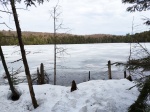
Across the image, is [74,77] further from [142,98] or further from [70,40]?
[70,40]

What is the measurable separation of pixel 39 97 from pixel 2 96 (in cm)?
233

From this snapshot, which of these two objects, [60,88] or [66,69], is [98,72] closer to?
[66,69]

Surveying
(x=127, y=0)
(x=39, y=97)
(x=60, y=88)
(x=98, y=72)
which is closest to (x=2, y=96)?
(x=39, y=97)

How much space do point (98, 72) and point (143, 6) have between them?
16012 mm

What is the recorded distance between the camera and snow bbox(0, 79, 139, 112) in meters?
11.7

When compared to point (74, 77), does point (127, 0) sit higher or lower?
higher

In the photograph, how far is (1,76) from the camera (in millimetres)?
23141

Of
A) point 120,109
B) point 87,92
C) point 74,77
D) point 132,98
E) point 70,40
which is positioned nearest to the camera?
point 120,109

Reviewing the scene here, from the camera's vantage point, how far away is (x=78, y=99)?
12.5 m

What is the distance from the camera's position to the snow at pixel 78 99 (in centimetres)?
1166

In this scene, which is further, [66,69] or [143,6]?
[66,69]

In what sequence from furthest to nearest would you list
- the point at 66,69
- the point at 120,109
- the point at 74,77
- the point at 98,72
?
the point at 66,69
the point at 98,72
the point at 74,77
the point at 120,109

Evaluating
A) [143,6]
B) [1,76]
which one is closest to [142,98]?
[143,6]

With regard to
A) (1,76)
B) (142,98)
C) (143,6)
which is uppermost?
(143,6)
